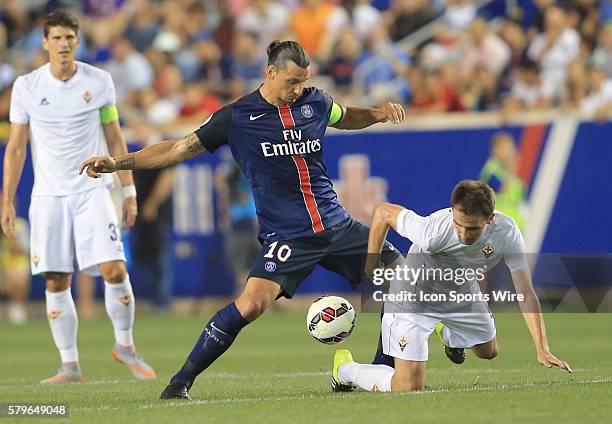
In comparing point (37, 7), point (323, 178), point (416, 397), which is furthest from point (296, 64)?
point (37, 7)

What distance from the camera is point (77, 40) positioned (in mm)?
10867

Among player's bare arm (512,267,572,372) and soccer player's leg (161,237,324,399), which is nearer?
player's bare arm (512,267,572,372)

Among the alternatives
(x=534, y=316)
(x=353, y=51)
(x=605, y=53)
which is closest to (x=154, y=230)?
(x=353, y=51)

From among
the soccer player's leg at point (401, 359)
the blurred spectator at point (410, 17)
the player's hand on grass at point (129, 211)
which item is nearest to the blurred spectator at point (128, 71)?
the blurred spectator at point (410, 17)

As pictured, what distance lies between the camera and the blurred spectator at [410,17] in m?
20.4

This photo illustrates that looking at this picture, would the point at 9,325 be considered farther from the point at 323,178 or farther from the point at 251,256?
the point at 323,178

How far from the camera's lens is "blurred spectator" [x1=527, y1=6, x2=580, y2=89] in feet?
59.3

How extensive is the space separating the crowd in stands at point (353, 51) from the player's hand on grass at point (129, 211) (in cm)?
799

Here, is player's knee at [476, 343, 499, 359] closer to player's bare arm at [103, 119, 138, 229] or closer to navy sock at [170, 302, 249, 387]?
navy sock at [170, 302, 249, 387]

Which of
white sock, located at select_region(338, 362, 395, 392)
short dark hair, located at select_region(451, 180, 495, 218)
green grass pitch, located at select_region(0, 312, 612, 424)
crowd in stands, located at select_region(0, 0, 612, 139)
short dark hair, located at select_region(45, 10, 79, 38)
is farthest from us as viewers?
crowd in stands, located at select_region(0, 0, 612, 139)

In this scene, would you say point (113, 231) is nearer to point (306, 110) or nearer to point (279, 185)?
point (279, 185)

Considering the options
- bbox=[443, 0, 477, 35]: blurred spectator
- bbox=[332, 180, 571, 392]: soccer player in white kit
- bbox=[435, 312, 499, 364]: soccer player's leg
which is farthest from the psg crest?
bbox=[443, 0, 477, 35]: blurred spectator

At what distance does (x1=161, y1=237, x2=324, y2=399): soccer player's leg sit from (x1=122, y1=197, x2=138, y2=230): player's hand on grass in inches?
89.4

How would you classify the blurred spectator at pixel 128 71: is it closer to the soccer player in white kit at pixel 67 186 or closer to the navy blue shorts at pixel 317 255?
the soccer player in white kit at pixel 67 186
